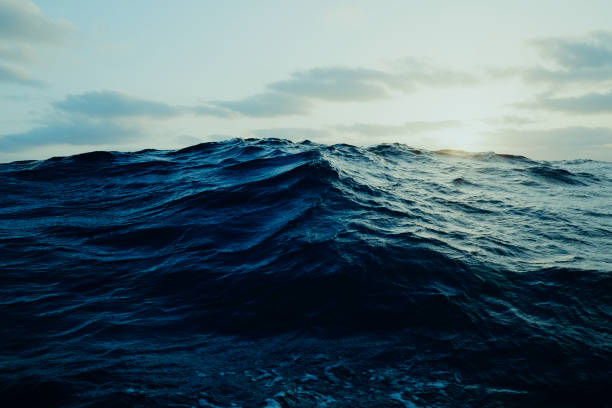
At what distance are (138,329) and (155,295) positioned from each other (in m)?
1.29

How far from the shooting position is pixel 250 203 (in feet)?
40.3

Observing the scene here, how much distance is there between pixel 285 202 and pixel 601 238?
9.16m

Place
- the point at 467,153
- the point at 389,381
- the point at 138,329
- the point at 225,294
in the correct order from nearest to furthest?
the point at 389,381 → the point at 138,329 → the point at 225,294 → the point at 467,153

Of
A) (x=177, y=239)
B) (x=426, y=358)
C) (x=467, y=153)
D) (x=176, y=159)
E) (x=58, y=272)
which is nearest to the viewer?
(x=426, y=358)

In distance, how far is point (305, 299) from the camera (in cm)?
695

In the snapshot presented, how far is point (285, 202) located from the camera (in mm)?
11930

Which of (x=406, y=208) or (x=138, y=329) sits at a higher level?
(x=406, y=208)

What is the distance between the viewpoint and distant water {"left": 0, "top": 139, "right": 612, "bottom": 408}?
15.7 ft

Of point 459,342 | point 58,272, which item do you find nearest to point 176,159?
point 58,272

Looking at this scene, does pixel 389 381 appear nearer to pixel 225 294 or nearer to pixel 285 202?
pixel 225 294

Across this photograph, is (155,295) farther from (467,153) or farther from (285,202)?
(467,153)

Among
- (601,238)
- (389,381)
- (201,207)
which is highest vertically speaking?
Result: (201,207)

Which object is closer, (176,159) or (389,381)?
(389,381)

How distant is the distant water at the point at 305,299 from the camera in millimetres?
4777
